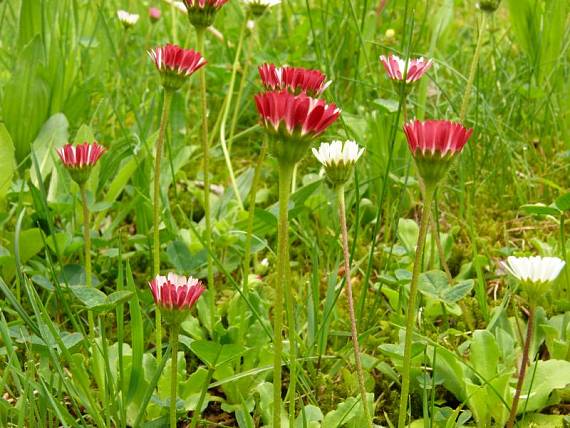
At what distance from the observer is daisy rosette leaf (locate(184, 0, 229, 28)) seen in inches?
59.7

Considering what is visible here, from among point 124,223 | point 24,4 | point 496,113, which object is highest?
point 24,4

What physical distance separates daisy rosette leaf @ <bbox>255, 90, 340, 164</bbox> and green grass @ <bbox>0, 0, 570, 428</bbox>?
1.25 feet

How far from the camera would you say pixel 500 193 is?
86.2 inches

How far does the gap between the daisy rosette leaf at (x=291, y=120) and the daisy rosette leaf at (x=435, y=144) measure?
0.42 ft

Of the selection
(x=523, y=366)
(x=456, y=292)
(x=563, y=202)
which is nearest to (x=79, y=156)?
(x=456, y=292)

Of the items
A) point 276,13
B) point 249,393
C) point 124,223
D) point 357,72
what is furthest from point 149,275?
point 276,13

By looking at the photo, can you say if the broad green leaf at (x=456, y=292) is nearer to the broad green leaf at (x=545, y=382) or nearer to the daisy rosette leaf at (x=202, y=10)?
the broad green leaf at (x=545, y=382)

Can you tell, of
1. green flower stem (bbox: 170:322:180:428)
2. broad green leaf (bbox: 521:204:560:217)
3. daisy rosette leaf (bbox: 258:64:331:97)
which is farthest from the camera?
broad green leaf (bbox: 521:204:560:217)

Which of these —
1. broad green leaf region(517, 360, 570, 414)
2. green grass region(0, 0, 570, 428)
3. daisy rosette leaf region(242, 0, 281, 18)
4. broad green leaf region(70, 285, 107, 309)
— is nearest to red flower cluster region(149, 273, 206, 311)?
green grass region(0, 0, 570, 428)

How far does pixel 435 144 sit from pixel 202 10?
24.6 inches

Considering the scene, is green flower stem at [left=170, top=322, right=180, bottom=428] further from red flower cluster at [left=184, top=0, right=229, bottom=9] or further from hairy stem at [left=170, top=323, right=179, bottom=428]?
red flower cluster at [left=184, top=0, right=229, bottom=9]

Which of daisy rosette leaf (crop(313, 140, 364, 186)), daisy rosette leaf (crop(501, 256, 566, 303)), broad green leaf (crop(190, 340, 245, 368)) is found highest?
daisy rosette leaf (crop(313, 140, 364, 186))

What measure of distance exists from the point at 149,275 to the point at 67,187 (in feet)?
1.09

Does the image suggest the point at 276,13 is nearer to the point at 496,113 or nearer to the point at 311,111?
the point at 496,113
